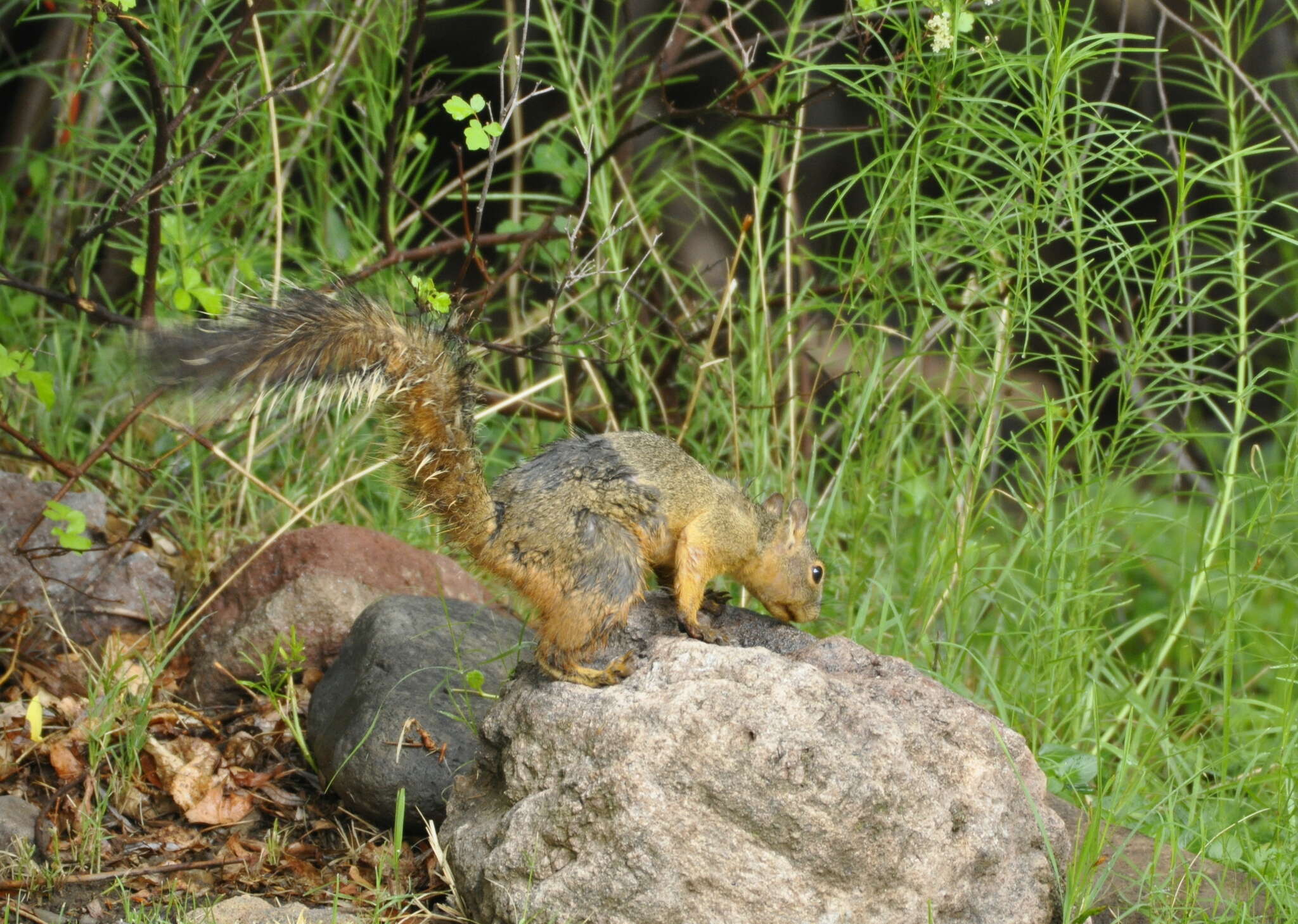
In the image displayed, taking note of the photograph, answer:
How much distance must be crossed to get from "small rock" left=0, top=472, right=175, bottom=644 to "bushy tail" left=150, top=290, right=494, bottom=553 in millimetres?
1436

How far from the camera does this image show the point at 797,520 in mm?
3543

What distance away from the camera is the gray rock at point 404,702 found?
335cm

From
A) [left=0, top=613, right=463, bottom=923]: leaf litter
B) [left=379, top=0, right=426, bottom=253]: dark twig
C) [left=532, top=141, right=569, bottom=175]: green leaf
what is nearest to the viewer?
[left=0, top=613, right=463, bottom=923]: leaf litter

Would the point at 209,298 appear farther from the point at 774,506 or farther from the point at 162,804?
the point at 774,506

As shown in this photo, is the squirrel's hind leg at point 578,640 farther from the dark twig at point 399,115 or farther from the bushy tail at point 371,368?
the dark twig at point 399,115

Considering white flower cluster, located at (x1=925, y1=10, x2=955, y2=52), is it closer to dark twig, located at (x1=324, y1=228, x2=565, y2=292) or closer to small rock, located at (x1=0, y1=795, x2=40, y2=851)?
dark twig, located at (x1=324, y1=228, x2=565, y2=292)

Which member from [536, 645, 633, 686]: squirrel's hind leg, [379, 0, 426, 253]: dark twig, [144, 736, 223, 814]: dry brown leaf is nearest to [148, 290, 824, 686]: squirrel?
[536, 645, 633, 686]: squirrel's hind leg

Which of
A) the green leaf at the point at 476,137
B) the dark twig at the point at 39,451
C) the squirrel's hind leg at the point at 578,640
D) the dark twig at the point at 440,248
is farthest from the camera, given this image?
the dark twig at the point at 440,248

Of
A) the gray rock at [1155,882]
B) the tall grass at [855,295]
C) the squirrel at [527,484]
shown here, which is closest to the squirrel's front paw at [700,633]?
the squirrel at [527,484]

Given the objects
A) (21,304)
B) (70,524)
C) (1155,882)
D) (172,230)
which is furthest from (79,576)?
(1155,882)

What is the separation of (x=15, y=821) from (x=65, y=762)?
0.29 m

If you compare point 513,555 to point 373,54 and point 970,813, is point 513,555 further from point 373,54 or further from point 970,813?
point 373,54

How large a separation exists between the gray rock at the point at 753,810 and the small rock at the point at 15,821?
3.67 ft

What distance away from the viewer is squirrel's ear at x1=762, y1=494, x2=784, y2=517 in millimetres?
3561
